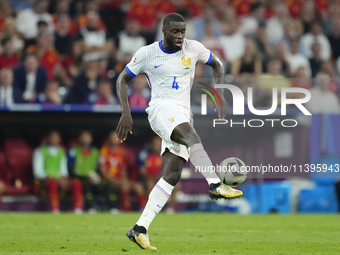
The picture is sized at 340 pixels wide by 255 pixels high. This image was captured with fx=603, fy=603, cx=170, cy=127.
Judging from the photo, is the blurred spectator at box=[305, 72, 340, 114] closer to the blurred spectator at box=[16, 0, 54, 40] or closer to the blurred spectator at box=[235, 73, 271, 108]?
the blurred spectator at box=[235, 73, 271, 108]

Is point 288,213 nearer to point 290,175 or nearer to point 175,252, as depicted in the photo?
point 290,175

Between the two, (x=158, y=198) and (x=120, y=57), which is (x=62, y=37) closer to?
(x=120, y=57)

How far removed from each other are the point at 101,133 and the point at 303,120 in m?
4.37

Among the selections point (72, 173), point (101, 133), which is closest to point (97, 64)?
point (101, 133)

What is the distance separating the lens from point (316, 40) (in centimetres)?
1574

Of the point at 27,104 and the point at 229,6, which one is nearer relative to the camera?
the point at 27,104

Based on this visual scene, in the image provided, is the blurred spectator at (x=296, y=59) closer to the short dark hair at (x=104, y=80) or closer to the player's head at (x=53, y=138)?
the short dark hair at (x=104, y=80)

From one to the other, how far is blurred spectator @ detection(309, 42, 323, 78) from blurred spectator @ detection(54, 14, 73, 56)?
235 inches

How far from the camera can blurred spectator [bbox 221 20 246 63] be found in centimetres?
1454

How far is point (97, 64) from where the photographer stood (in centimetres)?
1314

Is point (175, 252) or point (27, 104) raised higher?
point (27, 104)

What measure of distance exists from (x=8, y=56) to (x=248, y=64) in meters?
5.41

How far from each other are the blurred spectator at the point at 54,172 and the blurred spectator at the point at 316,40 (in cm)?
708

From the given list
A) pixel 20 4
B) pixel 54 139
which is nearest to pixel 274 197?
pixel 54 139
